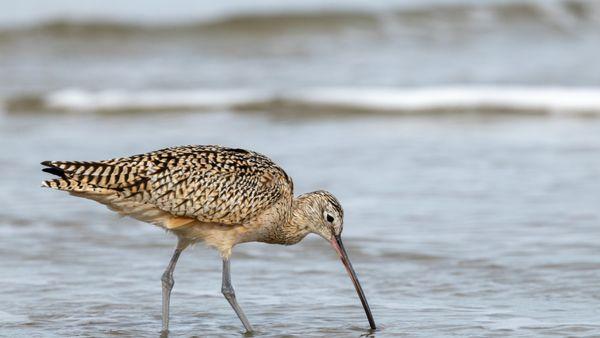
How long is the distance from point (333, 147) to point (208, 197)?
567 cm

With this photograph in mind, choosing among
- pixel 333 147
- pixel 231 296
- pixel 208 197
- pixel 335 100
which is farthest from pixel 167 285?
pixel 335 100

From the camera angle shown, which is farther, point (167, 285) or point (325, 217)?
point (325, 217)

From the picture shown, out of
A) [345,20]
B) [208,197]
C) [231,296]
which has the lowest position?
[231,296]

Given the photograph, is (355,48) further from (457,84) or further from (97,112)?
(97,112)

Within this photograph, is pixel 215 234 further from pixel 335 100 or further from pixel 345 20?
pixel 345 20

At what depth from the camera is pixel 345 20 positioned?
826 inches

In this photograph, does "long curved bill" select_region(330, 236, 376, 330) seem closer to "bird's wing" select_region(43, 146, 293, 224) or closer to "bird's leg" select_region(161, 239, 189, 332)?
"bird's wing" select_region(43, 146, 293, 224)

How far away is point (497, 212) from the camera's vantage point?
384 inches

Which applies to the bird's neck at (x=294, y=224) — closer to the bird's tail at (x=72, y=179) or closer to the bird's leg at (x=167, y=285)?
the bird's leg at (x=167, y=285)

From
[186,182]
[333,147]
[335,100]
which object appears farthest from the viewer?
[335,100]

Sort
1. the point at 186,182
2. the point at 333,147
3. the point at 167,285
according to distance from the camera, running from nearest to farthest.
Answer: the point at 186,182, the point at 167,285, the point at 333,147

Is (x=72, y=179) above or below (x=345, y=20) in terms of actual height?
below

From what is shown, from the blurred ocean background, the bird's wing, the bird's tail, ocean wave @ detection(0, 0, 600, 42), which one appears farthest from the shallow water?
ocean wave @ detection(0, 0, 600, 42)

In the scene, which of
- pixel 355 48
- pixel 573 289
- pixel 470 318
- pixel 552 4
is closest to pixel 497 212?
pixel 573 289
